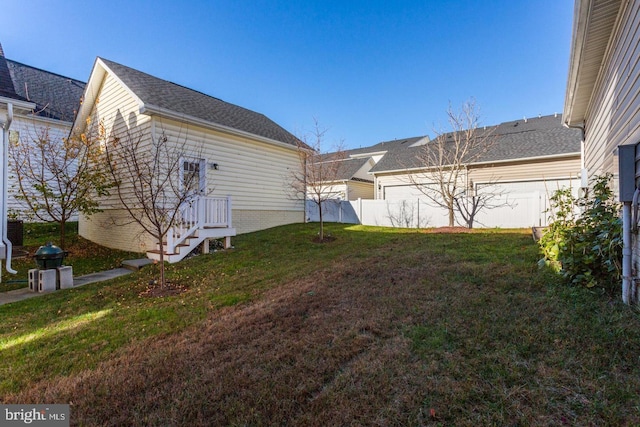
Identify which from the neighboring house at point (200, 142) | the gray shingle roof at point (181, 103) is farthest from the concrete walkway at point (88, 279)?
the gray shingle roof at point (181, 103)

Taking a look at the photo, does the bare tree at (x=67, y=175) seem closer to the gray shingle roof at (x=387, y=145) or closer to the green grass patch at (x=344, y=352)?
the green grass patch at (x=344, y=352)

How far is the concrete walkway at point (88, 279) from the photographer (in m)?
5.49

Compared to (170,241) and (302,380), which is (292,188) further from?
(302,380)

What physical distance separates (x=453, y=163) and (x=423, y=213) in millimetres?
2427

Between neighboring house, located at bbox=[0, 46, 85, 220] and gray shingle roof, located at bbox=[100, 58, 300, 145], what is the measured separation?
10.8ft

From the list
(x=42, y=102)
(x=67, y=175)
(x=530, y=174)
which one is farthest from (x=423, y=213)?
(x=42, y=102)

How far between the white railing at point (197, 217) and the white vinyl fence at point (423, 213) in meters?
6.86

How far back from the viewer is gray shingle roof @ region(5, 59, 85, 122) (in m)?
12.6

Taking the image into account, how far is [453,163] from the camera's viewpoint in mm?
12711

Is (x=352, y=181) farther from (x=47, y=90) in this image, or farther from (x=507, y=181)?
(x=47, y=90)

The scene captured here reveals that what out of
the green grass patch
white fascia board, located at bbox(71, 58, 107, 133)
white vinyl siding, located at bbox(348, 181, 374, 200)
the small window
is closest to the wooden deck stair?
the small window

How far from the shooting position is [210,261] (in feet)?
24.4

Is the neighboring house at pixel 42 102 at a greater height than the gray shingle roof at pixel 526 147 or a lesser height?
greater

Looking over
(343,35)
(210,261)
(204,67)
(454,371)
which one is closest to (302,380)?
(454,371)
